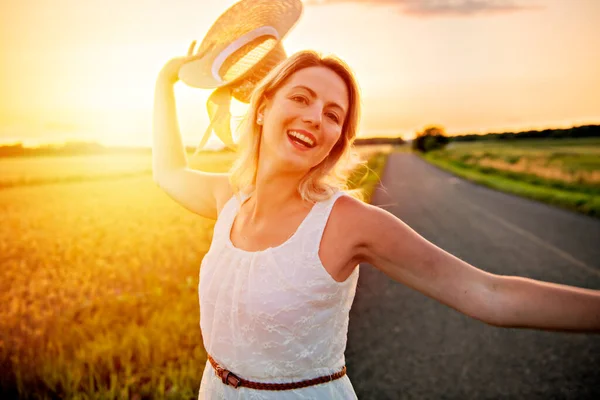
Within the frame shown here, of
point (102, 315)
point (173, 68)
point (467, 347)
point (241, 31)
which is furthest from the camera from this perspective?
point (467, 347)

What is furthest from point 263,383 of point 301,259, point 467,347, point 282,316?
point 467,347

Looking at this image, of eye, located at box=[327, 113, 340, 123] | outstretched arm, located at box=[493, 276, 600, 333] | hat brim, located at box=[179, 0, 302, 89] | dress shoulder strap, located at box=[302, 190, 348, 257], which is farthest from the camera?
hat brim, located at box=[179, 0, 302, 89]

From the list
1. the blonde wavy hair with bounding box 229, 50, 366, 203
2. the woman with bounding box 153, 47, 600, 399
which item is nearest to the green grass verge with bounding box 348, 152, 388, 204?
the blonde wavy hair with bounding box 229, 50, 366, 203

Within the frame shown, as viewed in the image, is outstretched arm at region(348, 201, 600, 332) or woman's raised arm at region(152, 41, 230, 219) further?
woman's raised arm at region(152, 41, 230, 219)

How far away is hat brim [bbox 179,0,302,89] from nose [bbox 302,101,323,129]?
1.51ft

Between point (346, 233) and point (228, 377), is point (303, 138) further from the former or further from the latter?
point (228, 377)

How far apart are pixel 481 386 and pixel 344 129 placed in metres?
3.20

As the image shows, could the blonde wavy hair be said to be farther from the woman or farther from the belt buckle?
the belt buckle

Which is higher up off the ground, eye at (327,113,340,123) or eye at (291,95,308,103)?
eye at (291,95,308,103)

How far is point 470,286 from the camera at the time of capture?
1261 mm

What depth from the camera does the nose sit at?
1.54 m

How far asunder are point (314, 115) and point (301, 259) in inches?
18.0

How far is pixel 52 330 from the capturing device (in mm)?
4039

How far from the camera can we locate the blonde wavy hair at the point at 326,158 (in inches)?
63.7
